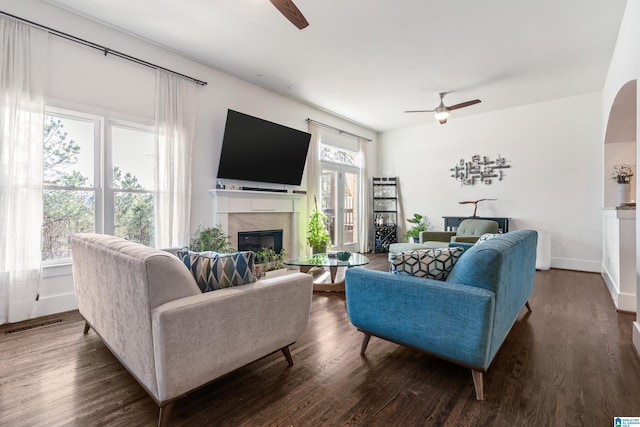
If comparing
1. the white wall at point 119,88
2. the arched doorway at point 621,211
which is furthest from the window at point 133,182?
the arched doorway at point 621,211

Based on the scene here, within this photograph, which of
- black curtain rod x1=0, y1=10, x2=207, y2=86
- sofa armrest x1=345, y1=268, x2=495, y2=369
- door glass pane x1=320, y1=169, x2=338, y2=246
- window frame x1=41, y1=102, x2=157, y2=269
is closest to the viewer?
sofa armrest x1=345, y1=268, x2=495, y2=369

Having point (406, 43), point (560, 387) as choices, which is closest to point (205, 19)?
point (406, 43)

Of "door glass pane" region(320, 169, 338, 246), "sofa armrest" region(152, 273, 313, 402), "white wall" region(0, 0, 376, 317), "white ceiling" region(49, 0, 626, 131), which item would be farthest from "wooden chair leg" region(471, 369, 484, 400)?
"door glass pane" region(320, 169, 338, 246)

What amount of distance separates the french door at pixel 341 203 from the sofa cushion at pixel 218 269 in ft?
13.9

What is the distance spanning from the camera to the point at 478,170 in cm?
610

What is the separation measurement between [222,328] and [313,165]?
14.3 feet

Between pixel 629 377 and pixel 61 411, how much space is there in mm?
3290

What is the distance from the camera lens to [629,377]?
1897 mm

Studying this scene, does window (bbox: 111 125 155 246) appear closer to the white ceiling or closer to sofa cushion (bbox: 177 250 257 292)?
the white ceiling

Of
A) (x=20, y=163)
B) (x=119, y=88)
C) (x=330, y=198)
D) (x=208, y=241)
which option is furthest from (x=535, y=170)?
(x=20, y=163)

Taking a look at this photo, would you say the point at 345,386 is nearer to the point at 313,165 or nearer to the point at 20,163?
the point at 20,163

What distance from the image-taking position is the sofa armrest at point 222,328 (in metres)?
1.40

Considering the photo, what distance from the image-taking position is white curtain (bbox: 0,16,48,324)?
2664mm

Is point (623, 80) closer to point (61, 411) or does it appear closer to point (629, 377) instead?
point (629, 377)
